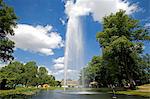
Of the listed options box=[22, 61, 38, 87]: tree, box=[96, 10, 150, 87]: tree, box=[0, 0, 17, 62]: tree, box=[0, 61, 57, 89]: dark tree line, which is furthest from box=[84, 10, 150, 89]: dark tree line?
box=[22, 61, 38, 87]: tree

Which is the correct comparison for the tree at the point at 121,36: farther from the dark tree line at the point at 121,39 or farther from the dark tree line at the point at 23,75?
the dark tree line at the point at 23,75

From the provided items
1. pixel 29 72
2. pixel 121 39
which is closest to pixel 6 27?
pixel 121 39

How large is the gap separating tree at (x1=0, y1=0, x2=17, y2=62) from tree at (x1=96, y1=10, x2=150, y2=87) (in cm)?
2152

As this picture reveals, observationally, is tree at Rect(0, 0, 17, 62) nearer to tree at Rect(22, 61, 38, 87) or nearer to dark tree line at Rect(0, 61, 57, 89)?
dark tree line at Rect(0, 61, 57, 89)

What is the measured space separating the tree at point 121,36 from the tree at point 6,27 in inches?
847

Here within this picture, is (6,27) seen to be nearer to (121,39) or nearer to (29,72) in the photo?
(121,39)

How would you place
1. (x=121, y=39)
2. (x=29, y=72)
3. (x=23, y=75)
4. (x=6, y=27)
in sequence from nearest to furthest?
(x=6, y=27) < (x=121, y=39) < (x=23, y=75) < (x=29, y=72)

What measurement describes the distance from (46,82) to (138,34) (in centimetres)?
11941

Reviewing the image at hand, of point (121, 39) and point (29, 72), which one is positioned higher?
point (29, 72)

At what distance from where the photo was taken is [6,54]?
1850 inches

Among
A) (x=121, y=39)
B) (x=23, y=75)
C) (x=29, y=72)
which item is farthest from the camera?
(x=29, y=72)

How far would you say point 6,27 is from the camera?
45719 millimetres

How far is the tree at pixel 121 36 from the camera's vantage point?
59531 mm

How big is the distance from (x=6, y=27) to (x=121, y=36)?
1070 inches
